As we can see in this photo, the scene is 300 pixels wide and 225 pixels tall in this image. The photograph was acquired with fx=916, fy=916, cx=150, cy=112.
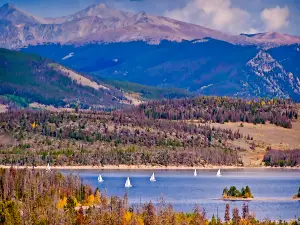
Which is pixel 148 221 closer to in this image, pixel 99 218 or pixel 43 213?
pixel 99 218

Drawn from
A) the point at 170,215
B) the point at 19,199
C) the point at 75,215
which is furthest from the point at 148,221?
the point at 19,199

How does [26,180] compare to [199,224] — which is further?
[26,180]

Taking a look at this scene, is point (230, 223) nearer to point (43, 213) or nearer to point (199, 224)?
point (199, 224)

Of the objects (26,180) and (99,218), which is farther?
(26,180)

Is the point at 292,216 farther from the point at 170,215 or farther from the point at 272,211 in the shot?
the point at 170,215

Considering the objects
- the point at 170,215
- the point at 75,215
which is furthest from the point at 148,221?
the point at 75,215

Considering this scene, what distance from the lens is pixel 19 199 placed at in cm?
18662

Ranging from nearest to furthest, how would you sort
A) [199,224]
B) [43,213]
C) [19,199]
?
[199,224] → [43,213] → [19,199]

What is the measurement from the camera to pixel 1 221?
15025 cm

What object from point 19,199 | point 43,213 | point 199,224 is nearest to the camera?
point 199,224

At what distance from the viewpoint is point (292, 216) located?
186875 millimetres

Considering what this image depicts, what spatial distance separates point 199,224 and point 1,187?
6558 centimetres

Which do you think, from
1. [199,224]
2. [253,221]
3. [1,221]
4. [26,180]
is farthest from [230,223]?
[26,180]

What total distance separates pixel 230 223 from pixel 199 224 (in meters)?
15.2
